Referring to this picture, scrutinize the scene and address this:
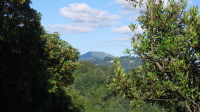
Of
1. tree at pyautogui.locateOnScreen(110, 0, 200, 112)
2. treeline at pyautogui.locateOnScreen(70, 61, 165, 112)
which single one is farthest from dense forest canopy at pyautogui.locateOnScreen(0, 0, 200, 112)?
treeline at pyautogui.locateOnScreen(70, 61, 165, 112)

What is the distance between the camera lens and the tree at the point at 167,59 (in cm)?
608

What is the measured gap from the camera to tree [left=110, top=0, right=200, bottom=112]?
19.9ft

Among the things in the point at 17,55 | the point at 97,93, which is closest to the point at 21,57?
the point at 17,55

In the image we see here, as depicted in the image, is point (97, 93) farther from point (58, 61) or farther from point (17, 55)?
point (17, 55)

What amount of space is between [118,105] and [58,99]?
87606 millimetres

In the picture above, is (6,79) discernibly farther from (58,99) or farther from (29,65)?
(58,99)

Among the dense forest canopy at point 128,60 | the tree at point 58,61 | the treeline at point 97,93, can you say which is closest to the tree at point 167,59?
the dense forest canopy at point 128,60

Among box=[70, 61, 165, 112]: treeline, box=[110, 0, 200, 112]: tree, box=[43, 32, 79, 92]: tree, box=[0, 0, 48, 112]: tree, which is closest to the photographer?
box=[110, 0, 200, 112]: tree

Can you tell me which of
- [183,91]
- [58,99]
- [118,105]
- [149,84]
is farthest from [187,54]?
[118,105]

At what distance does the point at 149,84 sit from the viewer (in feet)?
25.1

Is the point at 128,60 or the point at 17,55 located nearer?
the point at 128,60

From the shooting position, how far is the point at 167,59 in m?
7.04

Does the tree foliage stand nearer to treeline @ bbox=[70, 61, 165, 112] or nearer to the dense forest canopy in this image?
the dense forest canopy

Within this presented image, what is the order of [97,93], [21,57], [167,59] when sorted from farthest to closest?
[97,93]
[21,57]
[167,59]
